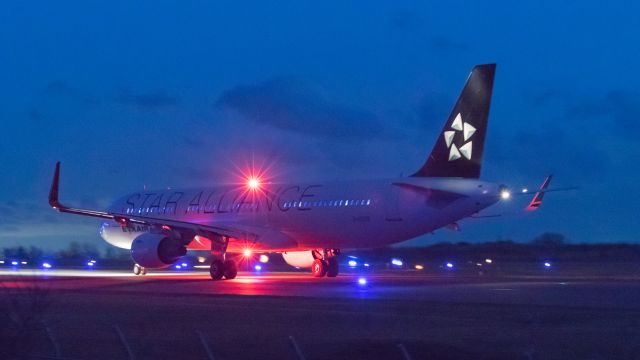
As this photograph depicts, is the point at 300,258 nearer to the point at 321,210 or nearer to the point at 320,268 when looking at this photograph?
the point at 320,268

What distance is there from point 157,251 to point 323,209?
6.87 meters

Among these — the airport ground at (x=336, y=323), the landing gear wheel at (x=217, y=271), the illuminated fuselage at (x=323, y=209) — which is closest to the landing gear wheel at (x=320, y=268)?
the illuminated fuselage at (x=323, y=209)

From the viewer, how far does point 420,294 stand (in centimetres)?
2764

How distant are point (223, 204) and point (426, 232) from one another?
1122 centimetres

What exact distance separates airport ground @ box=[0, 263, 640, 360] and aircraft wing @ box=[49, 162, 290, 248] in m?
8.62

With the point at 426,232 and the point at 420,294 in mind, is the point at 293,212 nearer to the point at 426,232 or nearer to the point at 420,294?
the point at 426,232

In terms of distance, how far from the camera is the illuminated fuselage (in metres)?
35.4

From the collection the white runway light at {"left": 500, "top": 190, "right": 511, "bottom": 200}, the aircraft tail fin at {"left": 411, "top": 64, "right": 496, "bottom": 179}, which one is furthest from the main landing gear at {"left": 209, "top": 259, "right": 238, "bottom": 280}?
the white runway light at {"left": 500, "top": 190, "right": 511, "bottom": 200}

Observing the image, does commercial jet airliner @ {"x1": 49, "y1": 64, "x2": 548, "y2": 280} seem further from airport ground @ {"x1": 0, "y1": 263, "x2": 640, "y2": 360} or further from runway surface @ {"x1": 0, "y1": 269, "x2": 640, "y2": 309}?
airport ground @ {"x1": 0, "y1": 263, "x2": 640, "y2": 360}

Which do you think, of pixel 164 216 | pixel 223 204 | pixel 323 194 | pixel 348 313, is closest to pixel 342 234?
pixel 323 194

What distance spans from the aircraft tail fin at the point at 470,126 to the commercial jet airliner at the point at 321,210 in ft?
0.12

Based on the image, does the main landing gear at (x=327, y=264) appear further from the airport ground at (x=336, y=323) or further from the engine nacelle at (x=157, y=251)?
the airport ground at (x=336, y=323)

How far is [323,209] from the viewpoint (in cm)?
3972

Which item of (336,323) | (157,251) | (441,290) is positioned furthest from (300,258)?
(336,323)
